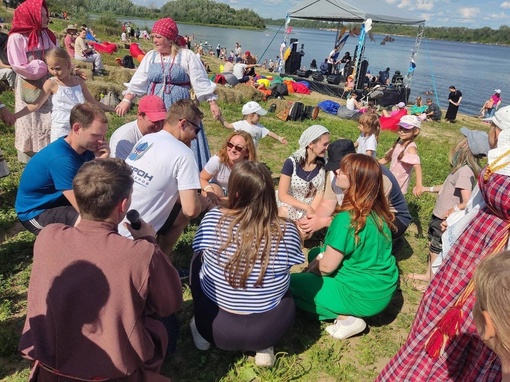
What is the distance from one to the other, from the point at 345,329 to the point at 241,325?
922mm

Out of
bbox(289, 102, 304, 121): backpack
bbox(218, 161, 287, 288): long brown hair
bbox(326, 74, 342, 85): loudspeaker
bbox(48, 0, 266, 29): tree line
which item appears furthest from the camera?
bbox(48, 0, 266, 29): tree line

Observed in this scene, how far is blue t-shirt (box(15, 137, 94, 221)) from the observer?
8.93 feet

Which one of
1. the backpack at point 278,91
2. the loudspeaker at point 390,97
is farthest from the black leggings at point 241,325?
the loudspeaker at point 390,97

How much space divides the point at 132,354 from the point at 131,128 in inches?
87.6

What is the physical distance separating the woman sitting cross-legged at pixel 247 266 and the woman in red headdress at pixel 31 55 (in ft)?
10.6

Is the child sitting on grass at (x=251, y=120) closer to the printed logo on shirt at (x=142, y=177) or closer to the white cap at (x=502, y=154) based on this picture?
the printed logo on shirt at (x=142, y=177)

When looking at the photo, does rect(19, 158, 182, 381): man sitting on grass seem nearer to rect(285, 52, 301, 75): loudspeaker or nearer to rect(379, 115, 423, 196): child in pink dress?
rect(379, 115, 423, 196): child in pink dress

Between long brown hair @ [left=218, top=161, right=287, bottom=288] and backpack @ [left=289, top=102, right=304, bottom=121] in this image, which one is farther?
backpack @ [left=289, top=102, right=304, bottom=121]

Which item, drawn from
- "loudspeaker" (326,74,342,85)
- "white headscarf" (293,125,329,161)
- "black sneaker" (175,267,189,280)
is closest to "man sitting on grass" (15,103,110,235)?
"black sneaker" (175,267,189,280)

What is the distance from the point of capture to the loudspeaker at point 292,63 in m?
19.4

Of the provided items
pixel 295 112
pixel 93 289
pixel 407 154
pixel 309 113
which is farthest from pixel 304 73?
pixel 93 289

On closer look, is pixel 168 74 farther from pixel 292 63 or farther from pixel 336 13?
pixel 292 63

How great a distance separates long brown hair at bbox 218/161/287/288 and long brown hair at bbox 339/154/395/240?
2.03ft

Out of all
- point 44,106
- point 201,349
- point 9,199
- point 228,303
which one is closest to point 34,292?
point 228,303
